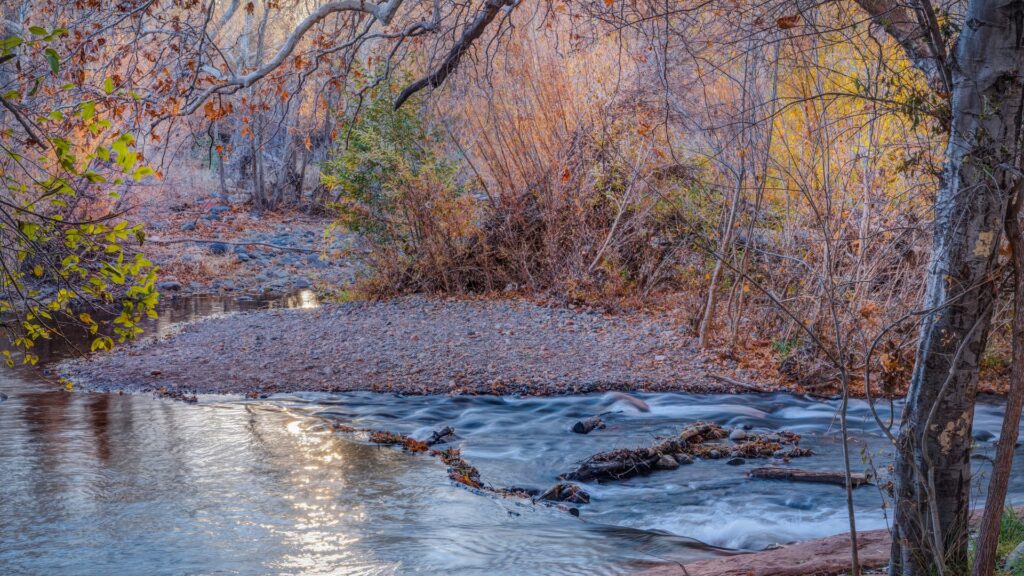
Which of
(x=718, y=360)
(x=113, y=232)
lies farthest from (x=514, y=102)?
(x=113, y=232)

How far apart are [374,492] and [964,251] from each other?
17.0 feet

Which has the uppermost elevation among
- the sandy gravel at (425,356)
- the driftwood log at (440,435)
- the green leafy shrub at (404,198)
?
the green leafy shrub at (404,198)

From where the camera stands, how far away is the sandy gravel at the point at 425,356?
1046 cm

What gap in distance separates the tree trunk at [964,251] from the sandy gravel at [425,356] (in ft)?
22.0

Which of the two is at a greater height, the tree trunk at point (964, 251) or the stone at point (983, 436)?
the tree trunk at point (964, 251)

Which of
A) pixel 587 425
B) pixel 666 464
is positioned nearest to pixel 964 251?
pixel 666 464

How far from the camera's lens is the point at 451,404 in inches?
387

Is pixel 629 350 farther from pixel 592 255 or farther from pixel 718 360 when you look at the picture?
pixel 592 255

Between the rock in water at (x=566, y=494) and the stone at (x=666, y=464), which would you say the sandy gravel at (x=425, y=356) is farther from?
the rock in water at (x=566, y=494)

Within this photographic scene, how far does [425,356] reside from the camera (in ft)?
38.0

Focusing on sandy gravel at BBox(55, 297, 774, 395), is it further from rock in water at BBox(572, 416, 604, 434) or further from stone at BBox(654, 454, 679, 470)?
stone at BBox(654, 454, 679, 470)

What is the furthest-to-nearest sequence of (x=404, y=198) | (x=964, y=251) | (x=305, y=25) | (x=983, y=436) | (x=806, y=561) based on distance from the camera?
(x=404, y=198)
(x=983, y=436)
(x=305, y=25)
(x=806, y=561)
(x=964, y=251)

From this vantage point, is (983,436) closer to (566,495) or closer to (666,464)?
(666,464)

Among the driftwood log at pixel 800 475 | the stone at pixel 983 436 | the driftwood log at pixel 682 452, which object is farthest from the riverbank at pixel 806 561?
the stone at pixel 983 436
